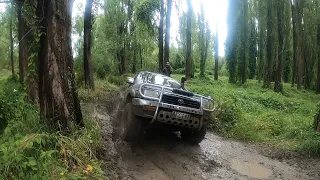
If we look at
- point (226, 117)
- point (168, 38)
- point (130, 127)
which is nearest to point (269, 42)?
point (168, 38)

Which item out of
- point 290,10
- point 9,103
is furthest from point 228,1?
point 9,103

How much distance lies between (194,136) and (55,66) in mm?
3924

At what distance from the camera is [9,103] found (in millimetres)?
6758

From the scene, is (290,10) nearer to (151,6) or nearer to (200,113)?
(151,6)

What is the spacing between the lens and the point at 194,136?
816 centimetres

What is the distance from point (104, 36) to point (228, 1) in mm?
14145

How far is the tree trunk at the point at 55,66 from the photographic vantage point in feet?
20.5

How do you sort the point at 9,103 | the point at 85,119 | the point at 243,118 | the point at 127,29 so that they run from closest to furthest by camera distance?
the point at 9,103 → the point at 85,119 → the point at 243,118 → the point at 127,29

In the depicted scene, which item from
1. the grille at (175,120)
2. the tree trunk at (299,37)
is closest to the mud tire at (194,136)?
the grille at (175,120)

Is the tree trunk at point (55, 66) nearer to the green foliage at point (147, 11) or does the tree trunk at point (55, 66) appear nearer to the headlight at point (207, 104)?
the headlight at point (207, 104)

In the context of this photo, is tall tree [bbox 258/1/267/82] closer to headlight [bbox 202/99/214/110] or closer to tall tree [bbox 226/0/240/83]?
tall tree [bbox 226/0/240/83]

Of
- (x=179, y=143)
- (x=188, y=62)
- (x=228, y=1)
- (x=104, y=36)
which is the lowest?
(x=179, y=143)

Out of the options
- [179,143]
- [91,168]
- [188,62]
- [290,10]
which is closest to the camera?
[91,168]

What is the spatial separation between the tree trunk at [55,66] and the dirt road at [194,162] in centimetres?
156
